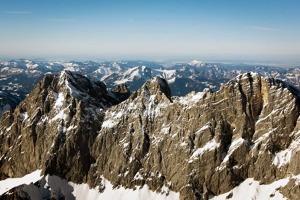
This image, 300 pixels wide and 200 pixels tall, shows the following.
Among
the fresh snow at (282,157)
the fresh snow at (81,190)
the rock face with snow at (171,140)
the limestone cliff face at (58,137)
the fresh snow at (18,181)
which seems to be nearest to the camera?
the fresh snow at (282,157)

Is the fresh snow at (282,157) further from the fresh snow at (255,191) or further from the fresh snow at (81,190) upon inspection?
the fresh snow at (81,190)

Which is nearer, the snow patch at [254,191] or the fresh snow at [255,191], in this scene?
the fresh snow at [255,191]

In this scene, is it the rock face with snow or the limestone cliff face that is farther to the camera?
the limestone cliff face

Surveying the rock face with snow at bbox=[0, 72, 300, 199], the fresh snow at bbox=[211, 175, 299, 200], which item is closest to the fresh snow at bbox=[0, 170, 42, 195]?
the rock face with snow at bbox=[0, 72, 300, 199]

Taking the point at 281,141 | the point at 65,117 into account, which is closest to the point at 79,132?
the point at 65,117

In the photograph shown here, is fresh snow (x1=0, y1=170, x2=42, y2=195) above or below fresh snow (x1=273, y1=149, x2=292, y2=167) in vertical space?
below

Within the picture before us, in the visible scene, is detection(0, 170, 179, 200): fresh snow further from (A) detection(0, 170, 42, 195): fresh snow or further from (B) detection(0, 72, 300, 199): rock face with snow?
(B) detection(0, 72, 300, 199): rock face with snow

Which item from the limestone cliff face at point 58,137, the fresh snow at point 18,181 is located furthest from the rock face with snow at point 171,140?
the fresh snow at point 18,181

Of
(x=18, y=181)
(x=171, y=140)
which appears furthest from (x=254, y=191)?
(x=18, y=181)
